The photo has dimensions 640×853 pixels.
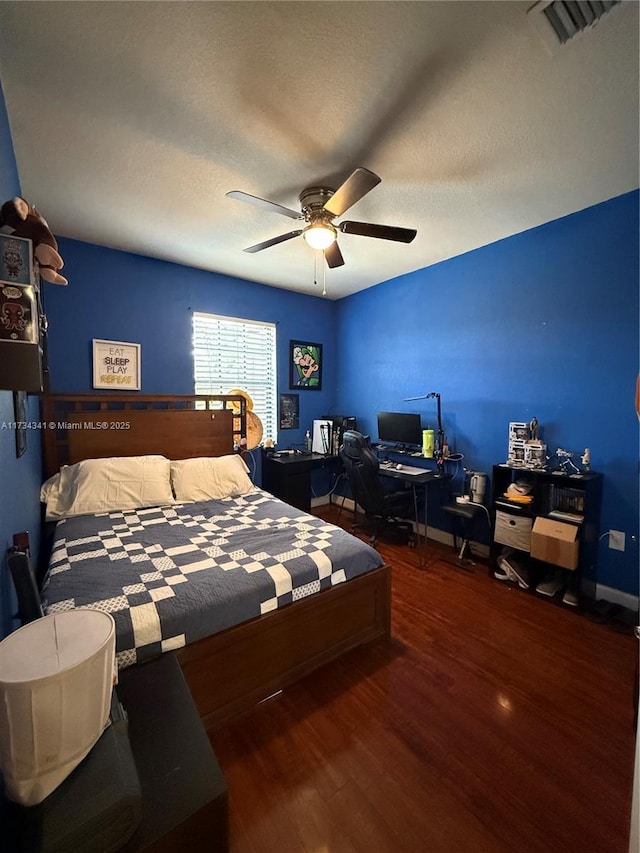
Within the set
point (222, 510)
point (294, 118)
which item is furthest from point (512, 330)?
point (222, 510)

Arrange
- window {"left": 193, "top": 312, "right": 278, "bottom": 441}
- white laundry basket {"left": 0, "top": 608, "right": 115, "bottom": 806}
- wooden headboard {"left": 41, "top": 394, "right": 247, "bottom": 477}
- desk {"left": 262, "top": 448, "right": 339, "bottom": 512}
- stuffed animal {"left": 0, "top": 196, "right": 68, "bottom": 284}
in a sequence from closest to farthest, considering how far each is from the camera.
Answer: white laundry basket {"left": 0, "top": 608, "right": 115, "bottom": 806}, stuffed animal {"left": 0, "top": 196, "right": 68, "bottom": 284}, wooden headboard {"left": 41, "top": 394, "right": 247, "bottom": 477}, window {"left": 193, "top": 312, "right": 278, "bottom": 441}, desk {"left": 262, "top": 448, "right": 339, "bottom": 512}

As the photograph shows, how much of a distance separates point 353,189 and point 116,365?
2.49 metres

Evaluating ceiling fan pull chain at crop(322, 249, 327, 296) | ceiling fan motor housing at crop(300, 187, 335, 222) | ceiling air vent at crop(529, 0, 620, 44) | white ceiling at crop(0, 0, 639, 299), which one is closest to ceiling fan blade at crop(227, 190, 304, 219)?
ceiling fan motor housing at crop(300, 187, 335, 222)

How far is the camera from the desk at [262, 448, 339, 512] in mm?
3717

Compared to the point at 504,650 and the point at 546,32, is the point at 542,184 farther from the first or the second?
the point at 504,650

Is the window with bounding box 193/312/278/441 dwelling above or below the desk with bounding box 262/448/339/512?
above

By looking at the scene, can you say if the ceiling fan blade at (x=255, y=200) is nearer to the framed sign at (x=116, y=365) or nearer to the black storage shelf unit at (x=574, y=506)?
the framed sign at (x=116, y=365)

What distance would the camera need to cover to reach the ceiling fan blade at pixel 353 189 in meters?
1.53

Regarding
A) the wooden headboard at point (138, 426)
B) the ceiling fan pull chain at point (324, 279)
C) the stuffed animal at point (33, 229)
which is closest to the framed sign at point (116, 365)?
the wooden headboard at point (138, 426)

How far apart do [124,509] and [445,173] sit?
2952 mm

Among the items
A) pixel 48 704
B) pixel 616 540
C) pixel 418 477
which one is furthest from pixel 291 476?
pixel 48 704

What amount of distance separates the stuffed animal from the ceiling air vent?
1.76 metres

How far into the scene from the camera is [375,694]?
1684 mm

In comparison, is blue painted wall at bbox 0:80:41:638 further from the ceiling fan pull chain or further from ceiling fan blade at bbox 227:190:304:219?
the ceiling fan pull chain
